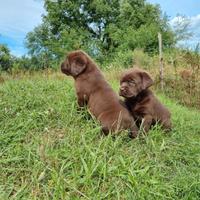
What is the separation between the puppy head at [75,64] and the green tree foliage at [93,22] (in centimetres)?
3960

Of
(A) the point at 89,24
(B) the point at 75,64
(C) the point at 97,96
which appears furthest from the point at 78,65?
(A) the point at 89,24

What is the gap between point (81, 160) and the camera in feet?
17.3

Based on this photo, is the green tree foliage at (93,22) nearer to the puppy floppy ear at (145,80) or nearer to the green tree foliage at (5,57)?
the green tree foliage at (5,57)

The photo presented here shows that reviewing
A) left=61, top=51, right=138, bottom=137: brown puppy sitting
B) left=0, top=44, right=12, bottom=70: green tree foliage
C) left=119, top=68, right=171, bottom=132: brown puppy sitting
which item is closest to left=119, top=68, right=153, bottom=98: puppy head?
left=119, top=68, right=171, bottom=132: brown puppy sitting

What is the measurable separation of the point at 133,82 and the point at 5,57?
39716 mm

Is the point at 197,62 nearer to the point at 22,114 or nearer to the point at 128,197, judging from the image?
the point at 22,114

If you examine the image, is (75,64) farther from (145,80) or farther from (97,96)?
(145,80)

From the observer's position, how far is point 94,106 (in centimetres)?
628

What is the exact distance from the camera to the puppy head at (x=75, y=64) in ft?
21.6

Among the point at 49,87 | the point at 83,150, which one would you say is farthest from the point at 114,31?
the point at 83,150

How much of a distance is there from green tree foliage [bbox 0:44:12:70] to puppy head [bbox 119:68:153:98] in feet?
126

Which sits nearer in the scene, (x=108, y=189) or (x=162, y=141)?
(x=108, y=189)

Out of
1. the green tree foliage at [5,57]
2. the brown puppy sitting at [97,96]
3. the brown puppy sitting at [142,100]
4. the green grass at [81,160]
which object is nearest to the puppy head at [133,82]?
the brown puppy sitting at [142,100]

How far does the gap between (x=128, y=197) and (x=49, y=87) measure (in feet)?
13.8
